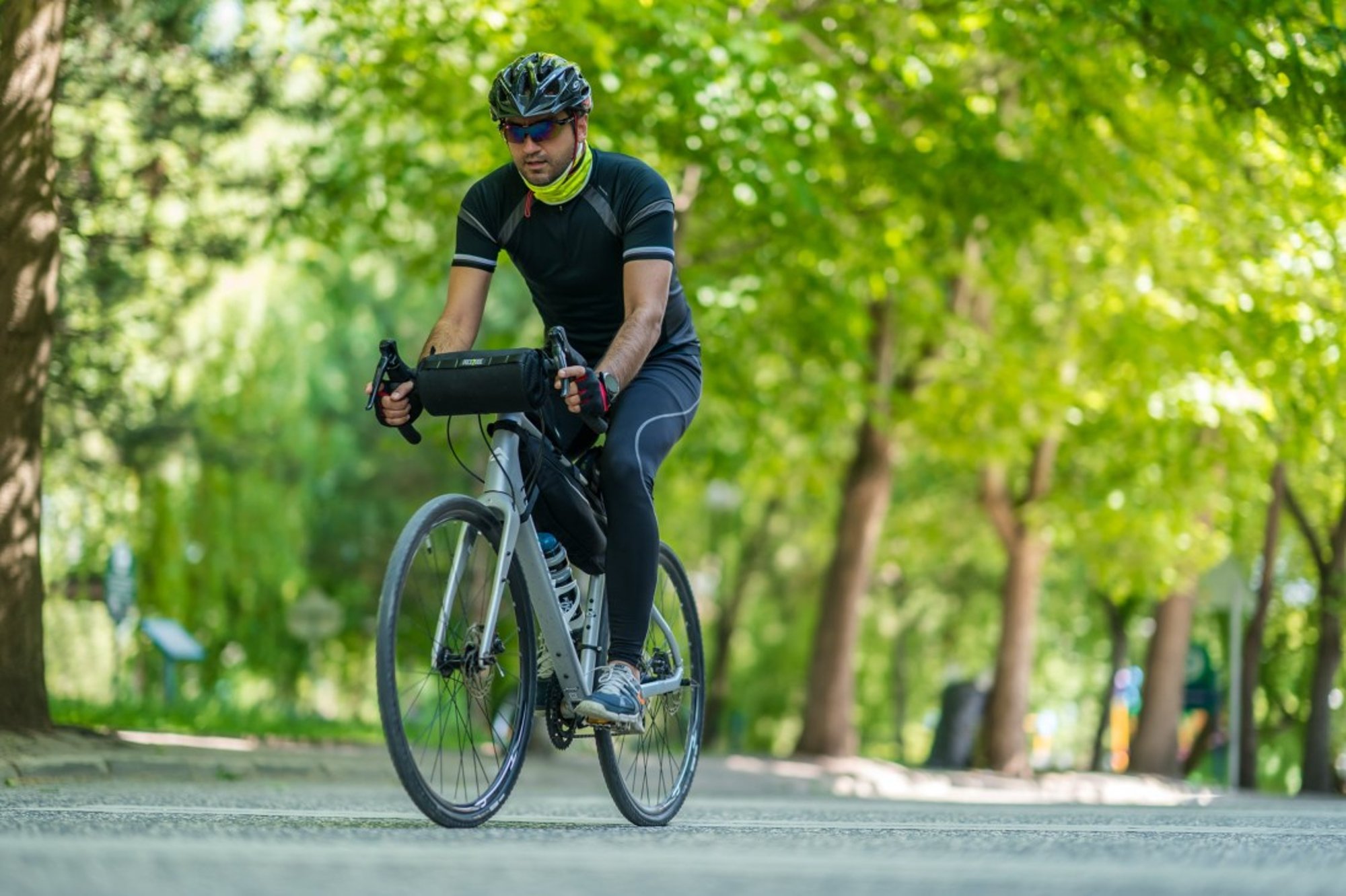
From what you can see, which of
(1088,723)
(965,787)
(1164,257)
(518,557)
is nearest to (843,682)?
(965,787)

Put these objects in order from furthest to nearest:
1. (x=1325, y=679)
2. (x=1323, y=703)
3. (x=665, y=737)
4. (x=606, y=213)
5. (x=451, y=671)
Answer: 1. (x=1323, y=703)
2. (x=1325, y=679)
3. (x=665, y=737)
4. (x=606, y=213)
5. (x=451, y=671)

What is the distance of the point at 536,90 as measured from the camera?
6.28 meters

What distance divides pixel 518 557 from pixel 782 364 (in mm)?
17559

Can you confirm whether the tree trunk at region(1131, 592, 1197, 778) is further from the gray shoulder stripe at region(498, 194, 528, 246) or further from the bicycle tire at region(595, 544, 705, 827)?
the gray shoulder stripe at region(498, 194, 528, 246)

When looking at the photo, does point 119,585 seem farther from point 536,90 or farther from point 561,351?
point 561,351

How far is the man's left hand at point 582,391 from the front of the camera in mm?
A: 5930

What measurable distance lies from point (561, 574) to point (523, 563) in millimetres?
260

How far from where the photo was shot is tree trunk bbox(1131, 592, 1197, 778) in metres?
27.2

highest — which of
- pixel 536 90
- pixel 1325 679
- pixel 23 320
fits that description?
pixel 536 90

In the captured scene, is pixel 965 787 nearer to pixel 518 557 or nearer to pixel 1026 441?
pixel 1026 441

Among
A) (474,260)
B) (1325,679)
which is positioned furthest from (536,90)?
(1325,679)

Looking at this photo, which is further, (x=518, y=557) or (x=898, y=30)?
(x=898, y=30)

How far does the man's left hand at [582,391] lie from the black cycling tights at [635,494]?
15.7 inches

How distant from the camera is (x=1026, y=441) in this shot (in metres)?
24.5
